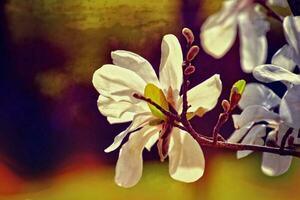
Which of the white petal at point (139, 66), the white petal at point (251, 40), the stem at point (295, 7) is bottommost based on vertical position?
the white petal at point (139, 66)

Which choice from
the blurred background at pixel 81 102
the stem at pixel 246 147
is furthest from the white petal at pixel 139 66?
the blurred background at pixel 81 102

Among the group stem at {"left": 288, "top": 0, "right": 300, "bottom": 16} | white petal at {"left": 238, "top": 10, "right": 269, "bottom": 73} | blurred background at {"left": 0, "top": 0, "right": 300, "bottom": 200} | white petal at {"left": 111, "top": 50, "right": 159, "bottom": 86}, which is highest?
stem at {"left": 288, "top": 0, "right": 300, "bottom": 16}

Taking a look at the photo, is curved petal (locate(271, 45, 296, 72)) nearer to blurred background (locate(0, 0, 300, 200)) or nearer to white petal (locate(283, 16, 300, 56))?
white petal (locate(283, 16, 300, 56))

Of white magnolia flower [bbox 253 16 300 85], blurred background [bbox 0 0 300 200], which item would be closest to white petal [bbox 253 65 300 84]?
white magnolia flower [bbox 253 16 300 85]

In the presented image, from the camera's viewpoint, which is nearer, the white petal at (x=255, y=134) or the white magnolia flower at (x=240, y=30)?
the white magnolia flower at (x=240, y=30)

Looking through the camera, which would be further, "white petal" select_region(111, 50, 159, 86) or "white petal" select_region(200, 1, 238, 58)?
"white petal" select_region(111, 50, 159, 86)

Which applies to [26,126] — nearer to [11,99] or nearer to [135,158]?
[11,99]

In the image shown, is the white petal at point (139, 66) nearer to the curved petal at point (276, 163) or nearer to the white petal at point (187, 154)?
the white petal at point (187, 154)
